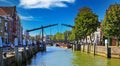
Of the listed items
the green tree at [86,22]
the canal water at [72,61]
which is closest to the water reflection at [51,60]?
the canal water at [72,61]

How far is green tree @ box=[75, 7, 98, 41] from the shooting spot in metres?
82.4

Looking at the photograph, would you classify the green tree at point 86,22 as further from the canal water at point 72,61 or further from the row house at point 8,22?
the canal water at point 72,61

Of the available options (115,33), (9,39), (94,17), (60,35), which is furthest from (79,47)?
(60,35)

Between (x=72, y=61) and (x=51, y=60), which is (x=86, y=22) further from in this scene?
(x=72, y=61)

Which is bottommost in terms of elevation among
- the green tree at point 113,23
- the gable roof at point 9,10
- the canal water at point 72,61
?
the canal water at point 72,61

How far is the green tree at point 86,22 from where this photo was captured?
82375mm

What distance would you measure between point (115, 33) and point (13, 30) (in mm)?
48919

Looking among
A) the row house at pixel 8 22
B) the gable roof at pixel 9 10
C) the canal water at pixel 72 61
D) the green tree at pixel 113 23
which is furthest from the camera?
the gable roof at pixel 9 10

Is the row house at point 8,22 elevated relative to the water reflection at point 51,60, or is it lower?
elevated

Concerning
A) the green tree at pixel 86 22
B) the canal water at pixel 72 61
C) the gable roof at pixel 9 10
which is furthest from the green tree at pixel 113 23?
the gable roof at pixel 9 10

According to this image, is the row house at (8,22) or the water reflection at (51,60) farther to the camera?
the row house at (8,22)

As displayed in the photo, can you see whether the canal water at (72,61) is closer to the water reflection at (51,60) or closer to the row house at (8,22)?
the water reflection at (51,60)

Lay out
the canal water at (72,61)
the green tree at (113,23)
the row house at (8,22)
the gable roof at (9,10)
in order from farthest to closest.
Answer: the gable roof at (9,10)
the row house at (8,22)
the green tree at (113,23)
the canal water at (72,61)

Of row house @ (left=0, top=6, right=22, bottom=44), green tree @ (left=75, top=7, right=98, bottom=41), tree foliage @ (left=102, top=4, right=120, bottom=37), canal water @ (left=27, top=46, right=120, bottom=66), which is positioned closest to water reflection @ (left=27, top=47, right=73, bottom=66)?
canal water @ (left=27, top=46, right=120, bottom=66)
